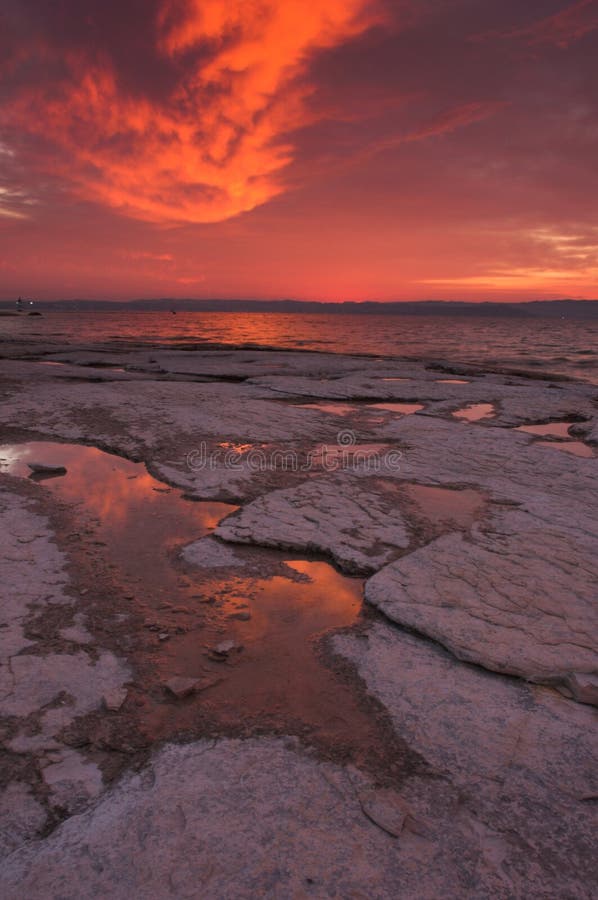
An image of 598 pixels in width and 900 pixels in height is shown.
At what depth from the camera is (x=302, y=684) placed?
6.31 ft

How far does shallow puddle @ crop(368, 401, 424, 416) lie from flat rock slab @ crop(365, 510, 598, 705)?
4587 mm

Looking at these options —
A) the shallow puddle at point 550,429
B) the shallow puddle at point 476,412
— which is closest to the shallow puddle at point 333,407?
the shallow puddle at point 476,412

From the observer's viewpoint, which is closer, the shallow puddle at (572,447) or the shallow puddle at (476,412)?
the shallow puddle at (572,447)

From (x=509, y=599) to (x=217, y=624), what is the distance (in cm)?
142

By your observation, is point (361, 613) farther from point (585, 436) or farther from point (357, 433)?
point (585, 436)

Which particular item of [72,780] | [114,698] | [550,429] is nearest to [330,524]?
[114,698]

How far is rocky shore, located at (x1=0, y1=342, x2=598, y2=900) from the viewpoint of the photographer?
50.1 inches

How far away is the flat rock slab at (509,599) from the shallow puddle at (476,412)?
416 centimetres

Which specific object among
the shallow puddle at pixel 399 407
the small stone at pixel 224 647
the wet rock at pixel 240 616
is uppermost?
the shallow puddle at pixel 399 407

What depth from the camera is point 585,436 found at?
20.5ft

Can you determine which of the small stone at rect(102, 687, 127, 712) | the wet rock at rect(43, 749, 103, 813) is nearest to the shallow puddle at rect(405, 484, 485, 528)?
the small stone at rect(102, 687, 127, 712)

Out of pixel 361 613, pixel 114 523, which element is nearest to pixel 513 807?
pixel 361 613

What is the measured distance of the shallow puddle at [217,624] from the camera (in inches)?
68.5

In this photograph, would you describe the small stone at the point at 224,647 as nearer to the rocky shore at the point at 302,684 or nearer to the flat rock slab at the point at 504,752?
the rocky shore at the point at 302,684
